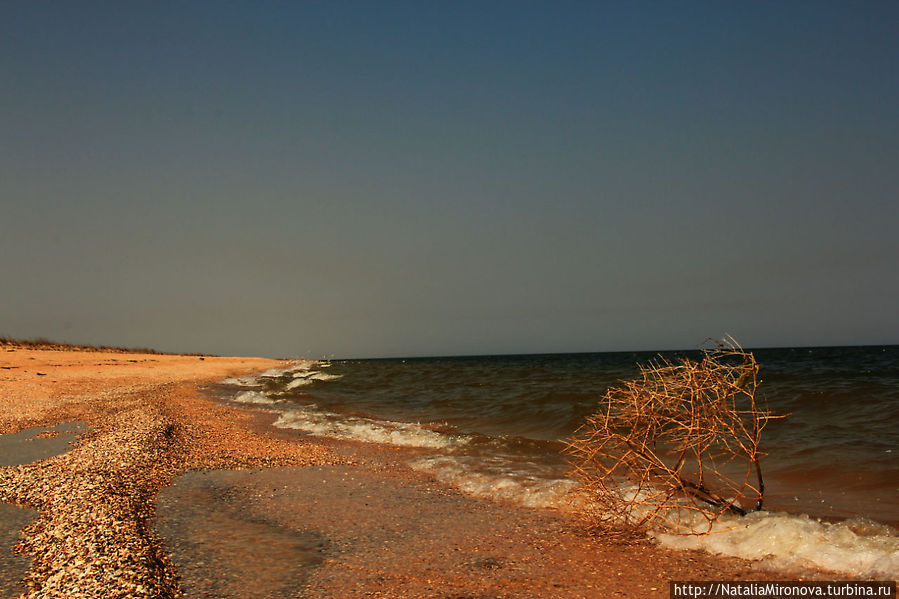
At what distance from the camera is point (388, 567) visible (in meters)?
4.88

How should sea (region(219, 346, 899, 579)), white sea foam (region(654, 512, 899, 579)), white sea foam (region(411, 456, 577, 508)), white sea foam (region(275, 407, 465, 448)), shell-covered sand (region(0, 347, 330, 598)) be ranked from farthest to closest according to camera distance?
white sea foam (region(275, 407, 465, 448))
white sea foam (region(411, 456, 577, 508))
sea (region(219, 346, 899, 579))
white sea foam (region(654, 512, 899, 579))
shell-covered sand (region(0, 347, 330, 598))

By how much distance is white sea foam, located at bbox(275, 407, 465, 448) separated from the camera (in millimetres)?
11916

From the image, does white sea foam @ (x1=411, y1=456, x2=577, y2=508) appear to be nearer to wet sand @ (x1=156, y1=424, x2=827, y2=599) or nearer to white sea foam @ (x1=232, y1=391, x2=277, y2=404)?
wet sand @ (x1=156, y1=424, x2=827, y2=599)

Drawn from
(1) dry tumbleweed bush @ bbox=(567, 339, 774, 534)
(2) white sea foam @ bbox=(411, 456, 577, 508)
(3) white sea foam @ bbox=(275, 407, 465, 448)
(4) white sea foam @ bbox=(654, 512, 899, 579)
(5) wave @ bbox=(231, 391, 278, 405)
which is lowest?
(5) wave @ bbox=(231, 391, 278, 405)

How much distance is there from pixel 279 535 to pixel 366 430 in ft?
24.8

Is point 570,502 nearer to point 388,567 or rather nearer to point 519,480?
point 519,480

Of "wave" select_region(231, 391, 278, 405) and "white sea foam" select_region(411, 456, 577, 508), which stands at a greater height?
"white sea foam" select_region(411, 456, 577, 508)

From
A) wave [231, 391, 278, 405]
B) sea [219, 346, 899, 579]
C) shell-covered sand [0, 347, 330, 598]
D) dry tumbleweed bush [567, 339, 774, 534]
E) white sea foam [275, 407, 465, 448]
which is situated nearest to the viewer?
shell-covered sand [0, 347, 330, 598]

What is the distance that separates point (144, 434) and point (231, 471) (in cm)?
333

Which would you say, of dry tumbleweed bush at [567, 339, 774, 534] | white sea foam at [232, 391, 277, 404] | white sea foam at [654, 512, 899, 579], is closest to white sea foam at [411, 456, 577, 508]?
dry tumbleweed bush at [567, 339, 774, 534]

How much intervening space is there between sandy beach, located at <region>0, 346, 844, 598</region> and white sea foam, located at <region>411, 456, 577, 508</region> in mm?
301

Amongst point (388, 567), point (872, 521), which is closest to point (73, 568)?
point (388, 567)

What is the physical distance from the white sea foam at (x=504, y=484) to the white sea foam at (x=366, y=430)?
236cm

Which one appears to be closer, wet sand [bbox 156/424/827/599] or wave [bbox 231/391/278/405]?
wet sand [bbox 156/424/827/599]
